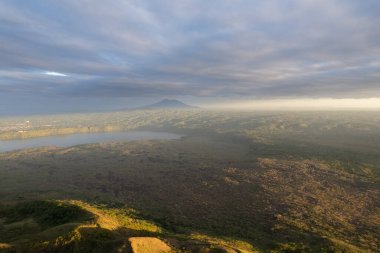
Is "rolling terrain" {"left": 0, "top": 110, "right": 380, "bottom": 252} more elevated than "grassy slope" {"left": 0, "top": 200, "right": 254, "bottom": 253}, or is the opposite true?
"grassy slope" {"left": 0, "top": 200, "right": 254, "bottom": 253}

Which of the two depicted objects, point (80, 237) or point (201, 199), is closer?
point (80, 237)

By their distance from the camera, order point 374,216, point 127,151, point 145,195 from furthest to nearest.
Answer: point 127,151, point 145,195, point 374,216

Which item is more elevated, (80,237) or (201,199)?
(80,237)

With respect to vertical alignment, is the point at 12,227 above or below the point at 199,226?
above

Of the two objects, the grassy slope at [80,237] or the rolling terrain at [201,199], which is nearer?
the grassy slope at [80,237]

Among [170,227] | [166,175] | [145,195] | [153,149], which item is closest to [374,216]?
[170,227]

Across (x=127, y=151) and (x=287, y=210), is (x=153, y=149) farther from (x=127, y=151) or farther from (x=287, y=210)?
(x=287, y=210)

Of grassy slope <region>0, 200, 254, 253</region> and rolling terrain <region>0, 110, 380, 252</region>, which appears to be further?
rolling terrain <region>0, 110, 380, 252</region>

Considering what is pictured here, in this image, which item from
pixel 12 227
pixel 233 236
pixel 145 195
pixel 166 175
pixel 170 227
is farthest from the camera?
pixel 166 175

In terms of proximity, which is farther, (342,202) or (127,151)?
(127,151)

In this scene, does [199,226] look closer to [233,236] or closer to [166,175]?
[233,236]

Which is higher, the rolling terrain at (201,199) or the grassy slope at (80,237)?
the grassy slope at (80,237)
